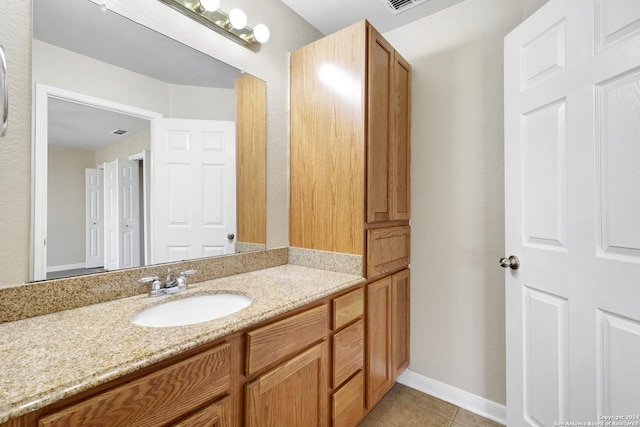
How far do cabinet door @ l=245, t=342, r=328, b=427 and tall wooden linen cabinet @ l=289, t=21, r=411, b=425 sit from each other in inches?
5.2

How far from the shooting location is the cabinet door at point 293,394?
0.96m

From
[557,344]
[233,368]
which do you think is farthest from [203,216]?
[557,344]

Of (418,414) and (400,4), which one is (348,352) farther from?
(400,4)

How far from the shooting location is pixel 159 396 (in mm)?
729

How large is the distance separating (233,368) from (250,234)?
83cm

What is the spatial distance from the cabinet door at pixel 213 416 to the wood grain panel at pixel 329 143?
2.96 feet

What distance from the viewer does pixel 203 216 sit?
1466 mm

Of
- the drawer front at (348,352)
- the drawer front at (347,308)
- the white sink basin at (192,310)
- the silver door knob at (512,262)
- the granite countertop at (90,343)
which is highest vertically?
the silver door knob at (512,262)

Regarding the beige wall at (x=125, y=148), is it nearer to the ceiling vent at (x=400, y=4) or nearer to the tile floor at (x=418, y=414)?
the ceiling vent at (x=400, y=4)

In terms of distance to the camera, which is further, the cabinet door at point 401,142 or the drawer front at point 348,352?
the cabinet door at point 401,142

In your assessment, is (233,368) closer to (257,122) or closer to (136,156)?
(136,156)

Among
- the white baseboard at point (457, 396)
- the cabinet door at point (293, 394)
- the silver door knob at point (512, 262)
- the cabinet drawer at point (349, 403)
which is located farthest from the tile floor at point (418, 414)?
the silver door knob at point (512, 262)

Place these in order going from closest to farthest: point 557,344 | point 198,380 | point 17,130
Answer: point 198,380 → point 17,130 → point 557,344

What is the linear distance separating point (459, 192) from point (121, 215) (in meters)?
1.83
